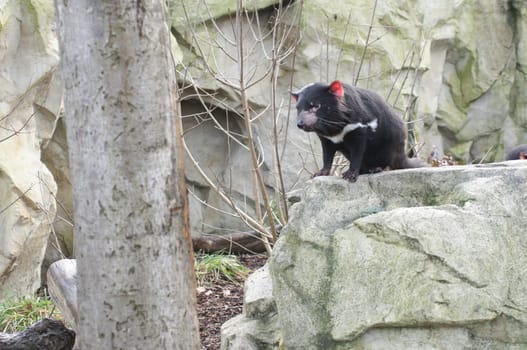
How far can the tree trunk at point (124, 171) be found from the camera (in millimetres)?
2557

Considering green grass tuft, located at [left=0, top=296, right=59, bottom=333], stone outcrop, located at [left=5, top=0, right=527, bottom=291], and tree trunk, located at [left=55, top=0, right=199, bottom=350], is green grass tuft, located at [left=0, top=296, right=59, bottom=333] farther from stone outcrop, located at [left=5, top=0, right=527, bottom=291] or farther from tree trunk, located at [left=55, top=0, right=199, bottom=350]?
tree trunk, located at [left=55, top=0, right=199, bottom=350]

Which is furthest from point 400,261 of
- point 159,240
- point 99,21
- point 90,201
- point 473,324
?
point 99,21

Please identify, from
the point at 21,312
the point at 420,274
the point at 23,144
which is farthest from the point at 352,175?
the point at 23,144

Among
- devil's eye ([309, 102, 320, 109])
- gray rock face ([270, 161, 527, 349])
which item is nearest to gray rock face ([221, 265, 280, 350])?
gray rock face ([270, 161, 527, 349])

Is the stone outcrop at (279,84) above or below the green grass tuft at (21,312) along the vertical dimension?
above

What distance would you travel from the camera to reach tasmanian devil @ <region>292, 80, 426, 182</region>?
4.18 meters

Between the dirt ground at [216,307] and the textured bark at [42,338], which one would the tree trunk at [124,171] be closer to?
the textured bark at [42,338]

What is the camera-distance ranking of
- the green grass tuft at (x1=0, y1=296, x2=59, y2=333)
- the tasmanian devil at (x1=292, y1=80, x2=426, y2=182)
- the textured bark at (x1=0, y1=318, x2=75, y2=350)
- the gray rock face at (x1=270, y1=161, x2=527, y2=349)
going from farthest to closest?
1. the green grass tuft at (x1=0, y1=296, x2=59, y2=333)
2. the tasmanian devil at (x1=292, y1=80, x2=426, y2=182)
3. the textured bark at (x1=0, y1=318, x2=75, y2=350)
4. the gray rock face at (x1=270, y1=161, x2=527, y2=349)

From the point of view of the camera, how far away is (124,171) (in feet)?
→ 8.49

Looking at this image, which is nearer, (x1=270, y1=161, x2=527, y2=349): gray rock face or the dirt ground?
(x1=270, y1=161, x2=527, y2=349): gray rock face

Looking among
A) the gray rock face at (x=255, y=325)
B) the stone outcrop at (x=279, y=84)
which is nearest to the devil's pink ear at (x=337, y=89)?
the stone outcrop at (x=279, y=84)

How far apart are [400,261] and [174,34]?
5295 mm

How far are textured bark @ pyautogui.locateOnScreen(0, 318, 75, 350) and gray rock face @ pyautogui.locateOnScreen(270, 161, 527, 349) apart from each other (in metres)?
1.26

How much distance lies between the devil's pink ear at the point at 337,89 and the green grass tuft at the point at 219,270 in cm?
294
